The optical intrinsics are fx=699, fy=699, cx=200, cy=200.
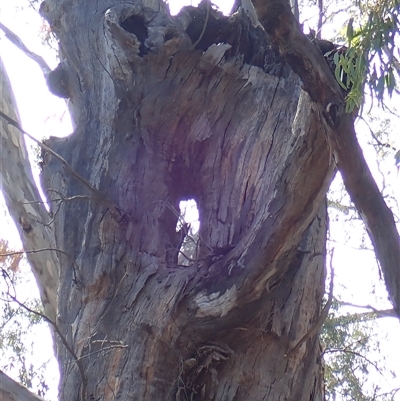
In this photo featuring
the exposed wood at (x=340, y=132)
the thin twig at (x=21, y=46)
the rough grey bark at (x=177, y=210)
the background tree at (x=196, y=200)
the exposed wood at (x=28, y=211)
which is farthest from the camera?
the thin twig at (x=21, y=46)

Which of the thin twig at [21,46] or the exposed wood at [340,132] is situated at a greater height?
the thin twig at [21,46]

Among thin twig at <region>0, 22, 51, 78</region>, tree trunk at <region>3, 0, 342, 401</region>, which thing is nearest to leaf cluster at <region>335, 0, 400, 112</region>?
tree trunk at <region>3, 0, 342, 401</region>

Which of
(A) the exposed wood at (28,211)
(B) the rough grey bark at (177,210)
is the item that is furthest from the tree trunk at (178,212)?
(A) the exposed wood at (28,211)

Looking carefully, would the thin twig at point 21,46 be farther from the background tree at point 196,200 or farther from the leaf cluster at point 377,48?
the leaf cluster at point 377,48

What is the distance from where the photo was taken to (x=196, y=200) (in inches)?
111

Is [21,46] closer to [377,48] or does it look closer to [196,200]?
[196,200]

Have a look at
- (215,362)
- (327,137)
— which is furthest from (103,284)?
(327,137)

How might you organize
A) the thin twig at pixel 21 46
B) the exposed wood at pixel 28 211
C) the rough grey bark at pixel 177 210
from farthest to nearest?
the thin twig at pixel 21 46, the exposed wood at pixel 28 211, the rough grey bark at pixel 177 210

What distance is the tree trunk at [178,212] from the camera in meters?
2.22

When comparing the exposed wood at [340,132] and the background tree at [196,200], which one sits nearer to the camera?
the exposed wood at [340,132]

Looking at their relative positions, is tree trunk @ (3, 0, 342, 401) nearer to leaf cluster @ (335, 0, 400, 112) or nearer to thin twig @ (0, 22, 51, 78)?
leaf cluster @ (335, 0, 400, 112)

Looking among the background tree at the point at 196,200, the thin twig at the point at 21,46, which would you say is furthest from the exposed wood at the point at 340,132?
the thin twig at the point at 21,46

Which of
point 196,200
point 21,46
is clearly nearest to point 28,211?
point 196,200

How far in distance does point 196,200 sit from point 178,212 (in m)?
0.13
